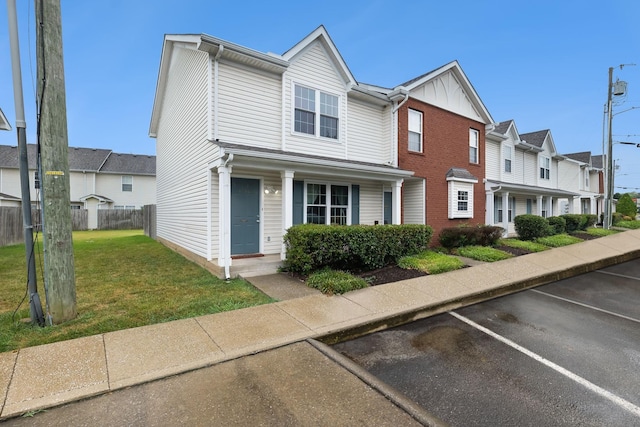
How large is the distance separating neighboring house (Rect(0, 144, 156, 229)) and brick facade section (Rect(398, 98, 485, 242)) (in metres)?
27.0

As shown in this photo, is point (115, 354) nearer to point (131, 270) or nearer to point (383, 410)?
point (383, 410)

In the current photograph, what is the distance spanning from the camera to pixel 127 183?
29.4 metres

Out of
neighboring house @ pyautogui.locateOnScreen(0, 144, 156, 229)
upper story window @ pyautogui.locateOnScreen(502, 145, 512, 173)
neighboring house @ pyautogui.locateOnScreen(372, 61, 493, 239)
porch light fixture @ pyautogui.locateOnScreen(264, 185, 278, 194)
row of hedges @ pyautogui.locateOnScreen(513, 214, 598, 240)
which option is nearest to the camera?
porch light fixture @ pyautogui.locateOnScreen(264, 185, 278, 194)

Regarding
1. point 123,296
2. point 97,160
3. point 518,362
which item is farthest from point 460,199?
point 97,160

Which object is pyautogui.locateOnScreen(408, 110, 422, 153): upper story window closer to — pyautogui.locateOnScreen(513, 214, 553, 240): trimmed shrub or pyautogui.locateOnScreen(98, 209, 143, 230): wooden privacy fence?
pyautogui.locateOnScreen(513, 214, 553, 240): trimmed shrub

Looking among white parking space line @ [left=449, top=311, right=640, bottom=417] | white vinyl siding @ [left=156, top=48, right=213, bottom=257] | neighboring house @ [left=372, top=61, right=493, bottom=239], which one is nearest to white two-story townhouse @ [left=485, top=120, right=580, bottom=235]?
neighboring house @ [left=372, top=61, right=493, bottom=239]

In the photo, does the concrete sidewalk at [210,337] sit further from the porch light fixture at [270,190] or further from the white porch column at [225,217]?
the porch light fixture at [270,190]

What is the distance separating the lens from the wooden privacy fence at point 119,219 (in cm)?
2588

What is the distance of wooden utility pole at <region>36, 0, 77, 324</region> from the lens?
4.34 meters

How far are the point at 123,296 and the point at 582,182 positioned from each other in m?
35.6

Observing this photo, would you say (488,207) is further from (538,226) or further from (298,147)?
(298,147)

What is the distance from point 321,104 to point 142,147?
381 ft

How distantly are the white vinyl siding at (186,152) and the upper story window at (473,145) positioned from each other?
490 inches

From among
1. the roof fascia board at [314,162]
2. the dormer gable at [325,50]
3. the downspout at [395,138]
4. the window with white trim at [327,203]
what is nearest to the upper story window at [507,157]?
the downspout at [395,138]
